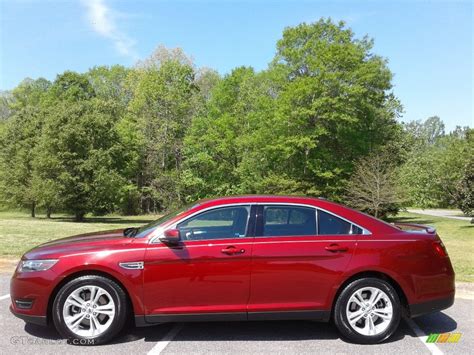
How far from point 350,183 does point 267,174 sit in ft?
32.9

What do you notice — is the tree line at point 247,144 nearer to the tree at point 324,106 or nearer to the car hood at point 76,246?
the tree at point 324,106

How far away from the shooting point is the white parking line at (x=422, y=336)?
15.0 feet

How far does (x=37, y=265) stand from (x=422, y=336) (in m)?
4.47

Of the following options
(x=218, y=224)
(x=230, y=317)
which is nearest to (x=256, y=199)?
(x=218, y=224)

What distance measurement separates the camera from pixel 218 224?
5.18 metres

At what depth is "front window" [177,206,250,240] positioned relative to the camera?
498cm

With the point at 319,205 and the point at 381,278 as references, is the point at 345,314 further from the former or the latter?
the point at 319,205

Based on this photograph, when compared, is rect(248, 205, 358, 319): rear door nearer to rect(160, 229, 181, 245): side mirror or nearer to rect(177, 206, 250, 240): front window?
rect(177, 206, 250, 240): front window

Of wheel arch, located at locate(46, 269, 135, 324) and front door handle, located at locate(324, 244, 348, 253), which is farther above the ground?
front door handle, located at locate(324, 244, 348, 253)

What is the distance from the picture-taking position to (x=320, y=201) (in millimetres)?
5262

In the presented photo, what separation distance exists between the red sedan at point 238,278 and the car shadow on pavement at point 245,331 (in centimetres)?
28

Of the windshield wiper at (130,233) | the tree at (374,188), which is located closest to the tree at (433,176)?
the tree at (374,188)

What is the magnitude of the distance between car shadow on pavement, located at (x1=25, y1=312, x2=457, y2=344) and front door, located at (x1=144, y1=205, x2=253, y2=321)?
36 centimetres

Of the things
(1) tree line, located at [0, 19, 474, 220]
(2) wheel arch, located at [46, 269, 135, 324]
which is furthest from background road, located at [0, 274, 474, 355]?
(1) tree line, located at [0, 19, 474, 220]
